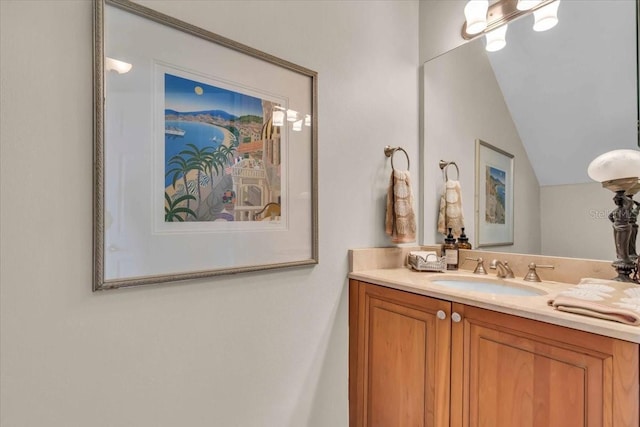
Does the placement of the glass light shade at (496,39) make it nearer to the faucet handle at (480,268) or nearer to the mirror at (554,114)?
the mirror at (554,114)

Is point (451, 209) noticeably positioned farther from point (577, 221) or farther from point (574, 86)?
point (574, 86)

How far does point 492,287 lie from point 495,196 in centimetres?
44

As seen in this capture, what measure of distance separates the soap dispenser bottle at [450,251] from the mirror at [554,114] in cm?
9

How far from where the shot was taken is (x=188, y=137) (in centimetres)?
101

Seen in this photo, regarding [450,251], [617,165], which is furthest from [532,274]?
[617,165]

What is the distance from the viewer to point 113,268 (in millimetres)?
873

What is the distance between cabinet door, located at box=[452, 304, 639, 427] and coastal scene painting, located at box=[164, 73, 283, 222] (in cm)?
81

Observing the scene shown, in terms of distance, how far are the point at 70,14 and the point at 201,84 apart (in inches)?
13.7

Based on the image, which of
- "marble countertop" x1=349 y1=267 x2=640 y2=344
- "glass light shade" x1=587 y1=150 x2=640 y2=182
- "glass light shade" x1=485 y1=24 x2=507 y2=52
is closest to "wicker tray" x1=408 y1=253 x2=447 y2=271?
"marble countertop" x1=349 y1=267 x2=640 y2=344

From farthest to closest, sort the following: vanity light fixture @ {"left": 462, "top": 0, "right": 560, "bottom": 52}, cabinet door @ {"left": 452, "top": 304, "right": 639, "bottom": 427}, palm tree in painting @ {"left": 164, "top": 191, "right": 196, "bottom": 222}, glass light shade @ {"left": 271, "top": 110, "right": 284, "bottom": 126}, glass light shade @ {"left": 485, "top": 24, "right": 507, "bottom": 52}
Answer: glass light shade @ {"left": 485, "top": 24, "right": 507, "bottom": 52} → vanity light fixture @ {"left": 462, "top": 0, "right": 560, "bottom": 52} → glass light shade @ {"left": 271, "top": 110, "right": 284, "bottom": 126} → palm tree in painting @ {"left": 164, "top": 191, "right": 196, "bottom": 222} → cabinet door @ {"left": 452, "top": 304, "right": 639, "bottom": 427}

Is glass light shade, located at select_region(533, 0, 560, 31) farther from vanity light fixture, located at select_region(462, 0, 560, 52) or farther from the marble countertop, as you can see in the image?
the marble countertop

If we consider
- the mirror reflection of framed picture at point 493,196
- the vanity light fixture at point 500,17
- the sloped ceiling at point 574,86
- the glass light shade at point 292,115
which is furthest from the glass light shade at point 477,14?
the glass light shade at point 292,115

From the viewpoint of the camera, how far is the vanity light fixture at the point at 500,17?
1309mm

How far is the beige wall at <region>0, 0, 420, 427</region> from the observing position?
2.53ft
